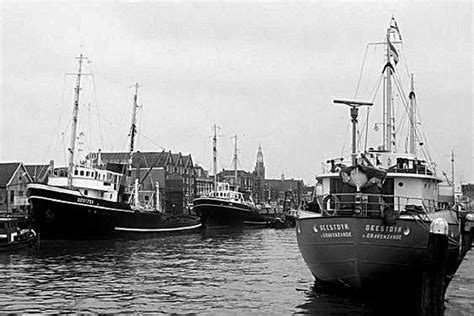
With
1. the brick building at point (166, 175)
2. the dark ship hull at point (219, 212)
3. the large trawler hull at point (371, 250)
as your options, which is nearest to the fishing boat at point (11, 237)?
the large trawler hull at point (371, 250)

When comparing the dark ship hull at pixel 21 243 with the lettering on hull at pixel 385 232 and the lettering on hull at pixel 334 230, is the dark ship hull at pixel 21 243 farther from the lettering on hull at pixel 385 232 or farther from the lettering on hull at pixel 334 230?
the lettering on hull at pixel 385 232

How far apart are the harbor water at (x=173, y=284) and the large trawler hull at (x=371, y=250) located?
0.95 metres

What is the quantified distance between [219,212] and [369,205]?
2460 inches

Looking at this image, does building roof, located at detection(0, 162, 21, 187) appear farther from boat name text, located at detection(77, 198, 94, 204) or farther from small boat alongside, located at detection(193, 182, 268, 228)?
boat name text, located at detection(77, 198, 94, 204)

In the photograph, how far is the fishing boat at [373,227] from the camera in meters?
21.4

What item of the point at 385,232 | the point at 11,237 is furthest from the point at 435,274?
the point at 11,237

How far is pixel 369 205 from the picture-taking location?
77.7 ft

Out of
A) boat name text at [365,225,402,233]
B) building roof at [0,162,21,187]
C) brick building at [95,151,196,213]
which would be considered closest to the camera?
boat name text at [365,225,402,233]

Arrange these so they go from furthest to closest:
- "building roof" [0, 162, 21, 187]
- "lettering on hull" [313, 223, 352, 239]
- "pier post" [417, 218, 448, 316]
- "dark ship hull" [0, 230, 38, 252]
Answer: "building roof" [0, 162, 21, 187]
"dark ship hull" [0, 230, 38, 252]
"lettering on hull" [313, 223, 352, 239]
"pier post" [417, 218, 448, 316]

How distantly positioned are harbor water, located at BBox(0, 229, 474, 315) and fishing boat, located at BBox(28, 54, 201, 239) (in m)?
11.4

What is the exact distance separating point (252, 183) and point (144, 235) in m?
122

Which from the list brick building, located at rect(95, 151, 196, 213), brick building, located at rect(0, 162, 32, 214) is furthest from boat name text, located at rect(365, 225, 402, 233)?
brick building, located at rect(95, 151, 196, 213)

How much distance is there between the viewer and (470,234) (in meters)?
47.2

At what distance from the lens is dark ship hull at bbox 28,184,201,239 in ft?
183
